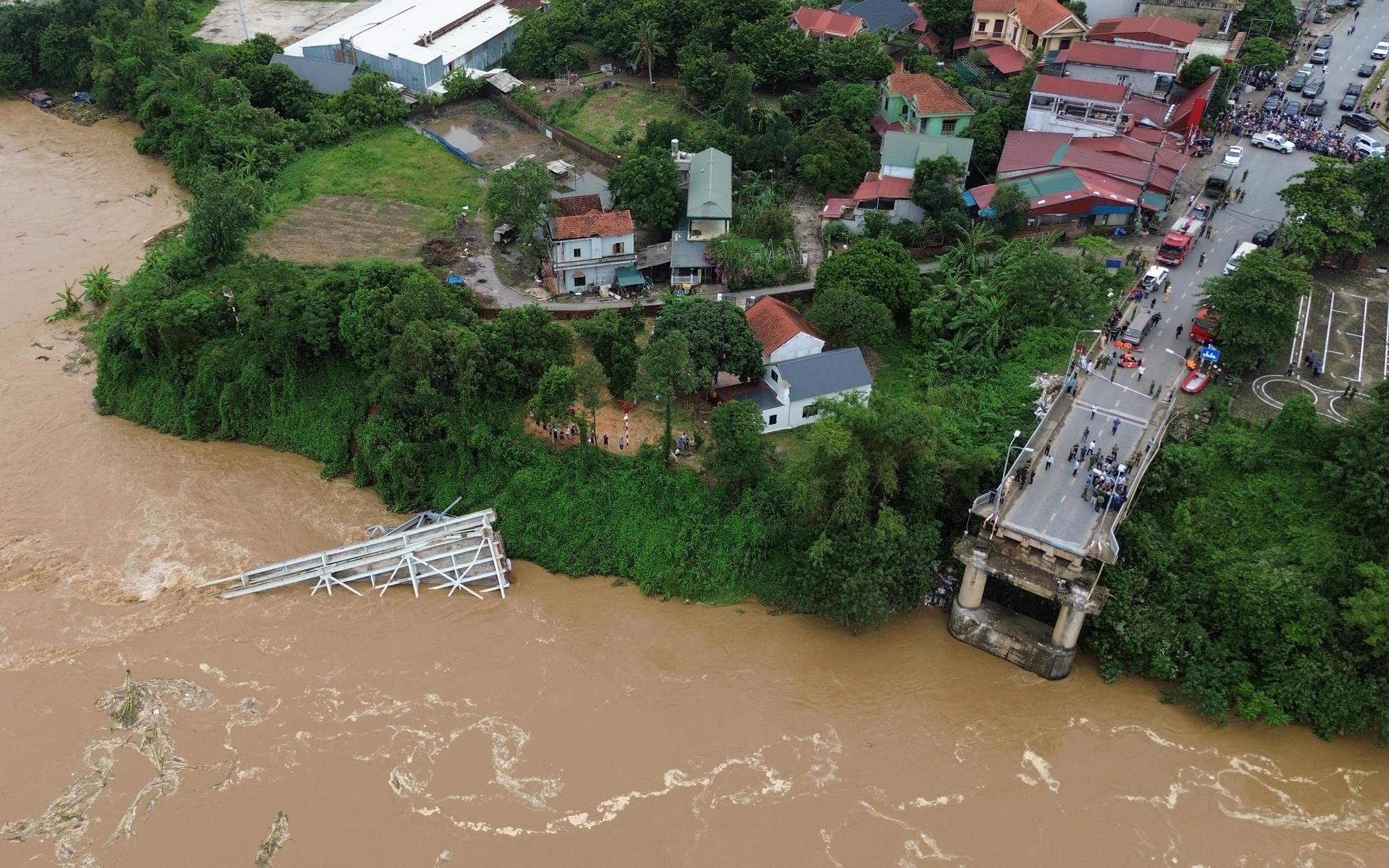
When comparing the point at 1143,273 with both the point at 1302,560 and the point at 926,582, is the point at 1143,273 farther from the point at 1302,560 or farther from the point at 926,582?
the point at 926,582

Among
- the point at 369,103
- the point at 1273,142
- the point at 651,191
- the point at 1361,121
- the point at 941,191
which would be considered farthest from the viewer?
the point at 369,103

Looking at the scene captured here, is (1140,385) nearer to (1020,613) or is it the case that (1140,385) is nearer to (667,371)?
(1020,613)

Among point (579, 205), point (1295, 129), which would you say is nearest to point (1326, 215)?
point (1295, 129)

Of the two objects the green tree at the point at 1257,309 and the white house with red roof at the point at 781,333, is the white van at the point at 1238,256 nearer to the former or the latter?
the green tree at the point at 1257,309

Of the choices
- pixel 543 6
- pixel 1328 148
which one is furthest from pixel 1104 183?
pixel 543 6

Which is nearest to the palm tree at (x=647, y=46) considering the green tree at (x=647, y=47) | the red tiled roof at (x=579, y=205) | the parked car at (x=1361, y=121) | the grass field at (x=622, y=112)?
the green tree at (x=647, y=47)

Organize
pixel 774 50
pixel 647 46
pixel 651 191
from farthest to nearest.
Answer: pixel 647 46 < pixel 774 50 < pixel 651 191
